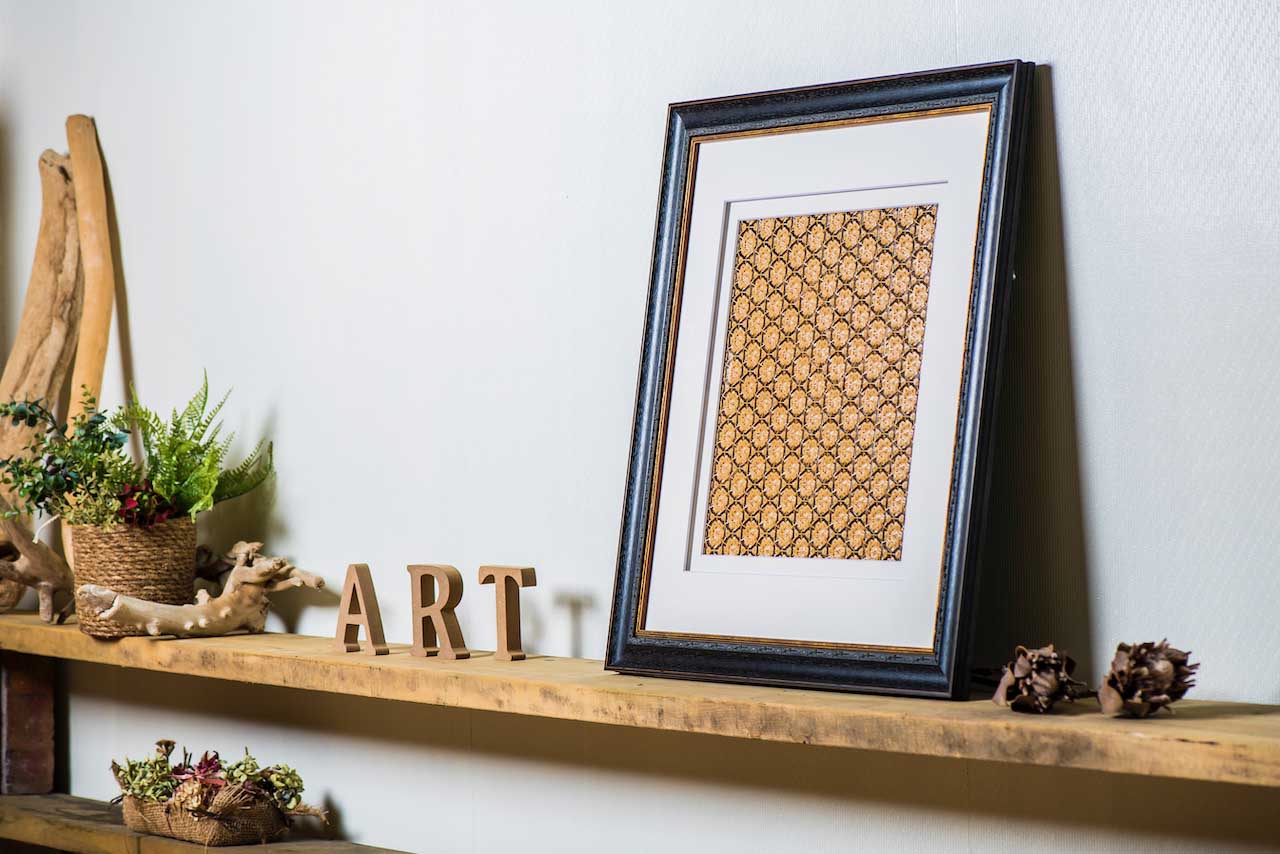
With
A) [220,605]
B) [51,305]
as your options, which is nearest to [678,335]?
[220,605]

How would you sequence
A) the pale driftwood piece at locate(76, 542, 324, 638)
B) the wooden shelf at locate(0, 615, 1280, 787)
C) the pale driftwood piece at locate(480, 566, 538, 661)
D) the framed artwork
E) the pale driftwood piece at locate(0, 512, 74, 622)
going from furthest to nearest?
the pale driftwood piece at locate(0, 512, 74, 622)
the pale driftwood piece at locate(76, 542, 324, 638)
the pale driftwood piece at locate(480, 566, 538, 661)
the framed artwork
the wooden shelf at locate(0, 615, 1280, 787)

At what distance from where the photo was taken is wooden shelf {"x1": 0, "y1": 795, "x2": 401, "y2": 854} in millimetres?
1728

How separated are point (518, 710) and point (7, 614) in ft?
3.94

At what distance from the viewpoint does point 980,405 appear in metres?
1.20

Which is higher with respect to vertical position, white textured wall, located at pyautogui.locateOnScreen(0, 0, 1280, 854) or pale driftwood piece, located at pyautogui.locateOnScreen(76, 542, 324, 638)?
white textured wall, located at pyautogui.locateOnScreen(0, 0, 1280, 854)

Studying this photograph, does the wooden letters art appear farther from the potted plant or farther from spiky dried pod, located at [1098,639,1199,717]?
spiky dried pod, located at [1098,639,1199,717]

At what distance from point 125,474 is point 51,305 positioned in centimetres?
53

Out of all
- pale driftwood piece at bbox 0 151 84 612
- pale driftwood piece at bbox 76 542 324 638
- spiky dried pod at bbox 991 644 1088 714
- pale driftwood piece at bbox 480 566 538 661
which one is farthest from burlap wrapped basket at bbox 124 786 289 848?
spiky dried pod at bbox 991 644 1088 714

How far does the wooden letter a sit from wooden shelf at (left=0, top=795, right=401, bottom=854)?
296 mm

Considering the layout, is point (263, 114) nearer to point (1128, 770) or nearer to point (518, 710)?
point (518, 710)

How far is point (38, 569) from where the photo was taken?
6.59 ft

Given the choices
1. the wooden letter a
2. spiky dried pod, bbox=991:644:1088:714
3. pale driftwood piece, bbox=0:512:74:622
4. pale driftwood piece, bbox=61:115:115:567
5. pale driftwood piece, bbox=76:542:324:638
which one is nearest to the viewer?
spiky dried pod, bbox=991:644:1088:714

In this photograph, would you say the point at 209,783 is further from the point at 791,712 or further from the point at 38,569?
the point at 791,712

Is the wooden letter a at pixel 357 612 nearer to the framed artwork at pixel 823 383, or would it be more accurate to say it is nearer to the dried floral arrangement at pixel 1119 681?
the framed artwork at pixel 823 383
